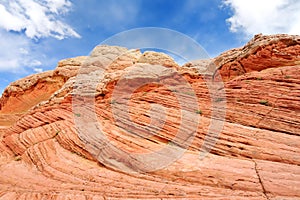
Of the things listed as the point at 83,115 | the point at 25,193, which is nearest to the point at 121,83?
the point at 83,115

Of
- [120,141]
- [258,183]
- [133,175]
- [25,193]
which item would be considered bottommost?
[25,193]

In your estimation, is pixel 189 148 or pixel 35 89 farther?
pixel 35 89

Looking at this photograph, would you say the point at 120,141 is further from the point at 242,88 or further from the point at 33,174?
the point at 242,88

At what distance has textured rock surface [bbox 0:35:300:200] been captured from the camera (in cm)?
752

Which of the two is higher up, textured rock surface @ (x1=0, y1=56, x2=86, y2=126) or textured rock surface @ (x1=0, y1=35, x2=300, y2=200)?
textured rock surface @ (x1=0, y1=56, x2=86, y2=126)

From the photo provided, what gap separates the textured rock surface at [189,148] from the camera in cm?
752

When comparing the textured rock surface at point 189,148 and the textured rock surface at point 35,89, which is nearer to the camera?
the textured rock surface at point 189,148

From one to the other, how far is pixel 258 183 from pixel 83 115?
10.8 meters

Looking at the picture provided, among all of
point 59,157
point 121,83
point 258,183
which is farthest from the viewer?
point 121,83

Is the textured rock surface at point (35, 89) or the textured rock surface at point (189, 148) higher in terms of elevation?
the textured rock surface at point (35, 89)

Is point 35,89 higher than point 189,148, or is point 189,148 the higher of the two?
point 35,89

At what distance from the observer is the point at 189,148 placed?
32.4ft

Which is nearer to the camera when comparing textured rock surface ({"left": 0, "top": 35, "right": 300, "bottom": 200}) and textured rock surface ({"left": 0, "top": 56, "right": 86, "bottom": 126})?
textured rock surface ({"left": 0, "top": 35, "right": 300, "bottom": 200})

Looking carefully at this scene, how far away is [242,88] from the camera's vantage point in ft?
42.5
